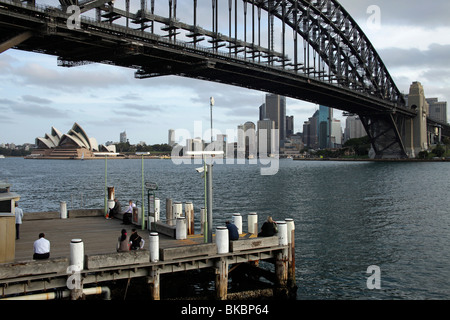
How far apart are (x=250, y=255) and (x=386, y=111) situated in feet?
367

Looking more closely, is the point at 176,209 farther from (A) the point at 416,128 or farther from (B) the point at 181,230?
(A) the point at 416,128

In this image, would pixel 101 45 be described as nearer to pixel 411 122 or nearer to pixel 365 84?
pixel 365 84

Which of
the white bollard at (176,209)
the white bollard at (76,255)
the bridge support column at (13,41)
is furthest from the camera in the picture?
the bridge support column at (13,41)

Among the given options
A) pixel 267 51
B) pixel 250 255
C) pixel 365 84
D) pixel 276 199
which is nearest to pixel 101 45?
pixel 276 199

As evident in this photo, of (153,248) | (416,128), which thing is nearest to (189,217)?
(153,248)

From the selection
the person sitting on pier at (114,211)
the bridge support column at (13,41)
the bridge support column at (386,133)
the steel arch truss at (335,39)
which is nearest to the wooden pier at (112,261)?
the person sitting on pier at (114,211)

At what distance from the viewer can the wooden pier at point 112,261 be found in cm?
1142

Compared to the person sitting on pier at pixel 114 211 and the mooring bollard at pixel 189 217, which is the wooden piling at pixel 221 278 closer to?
the mooring bollard at pixel 189 217

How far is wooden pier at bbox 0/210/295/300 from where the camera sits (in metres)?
11.4

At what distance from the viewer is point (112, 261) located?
12.3 meters

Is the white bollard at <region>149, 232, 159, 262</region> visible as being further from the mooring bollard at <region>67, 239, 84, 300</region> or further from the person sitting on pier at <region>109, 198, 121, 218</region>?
the person sitting on pier at <region>109, 198, 121, 218</region>

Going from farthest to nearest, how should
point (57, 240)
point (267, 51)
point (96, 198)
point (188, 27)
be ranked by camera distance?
point (267, 51), point (188, 27), point (96, 198), point (57, 240)

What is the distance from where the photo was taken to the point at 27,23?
126 feet

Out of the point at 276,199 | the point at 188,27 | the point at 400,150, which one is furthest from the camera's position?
the point at 400,150
